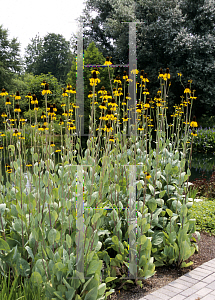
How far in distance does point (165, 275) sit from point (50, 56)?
202cm

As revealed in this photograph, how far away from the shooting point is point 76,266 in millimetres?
1723

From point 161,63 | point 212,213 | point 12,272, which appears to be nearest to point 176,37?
point 161,63

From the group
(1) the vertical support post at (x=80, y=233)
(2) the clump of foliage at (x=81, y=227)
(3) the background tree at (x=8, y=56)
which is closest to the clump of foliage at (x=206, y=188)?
(2) the clump of foliage at (x=81, y=227)

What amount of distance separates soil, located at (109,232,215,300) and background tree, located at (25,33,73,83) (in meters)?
1.64

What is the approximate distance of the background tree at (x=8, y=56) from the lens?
2057 millimetres

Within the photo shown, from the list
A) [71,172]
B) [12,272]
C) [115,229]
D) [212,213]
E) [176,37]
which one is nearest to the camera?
[12,272]

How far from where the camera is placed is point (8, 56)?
2.09m

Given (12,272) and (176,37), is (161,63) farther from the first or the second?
(12,272)

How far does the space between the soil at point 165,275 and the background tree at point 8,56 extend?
182cm

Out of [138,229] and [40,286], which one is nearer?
[40,286]

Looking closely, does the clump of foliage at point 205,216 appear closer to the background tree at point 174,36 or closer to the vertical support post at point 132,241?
the vertical support post at point 132,241

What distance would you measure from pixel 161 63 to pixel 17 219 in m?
11.6

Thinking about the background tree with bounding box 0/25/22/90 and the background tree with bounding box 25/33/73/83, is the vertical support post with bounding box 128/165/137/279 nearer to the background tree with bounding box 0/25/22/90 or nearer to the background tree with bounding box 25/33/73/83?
the background tree with bounding box 25/33/73/83

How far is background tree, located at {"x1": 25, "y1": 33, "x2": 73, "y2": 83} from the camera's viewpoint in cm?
188
